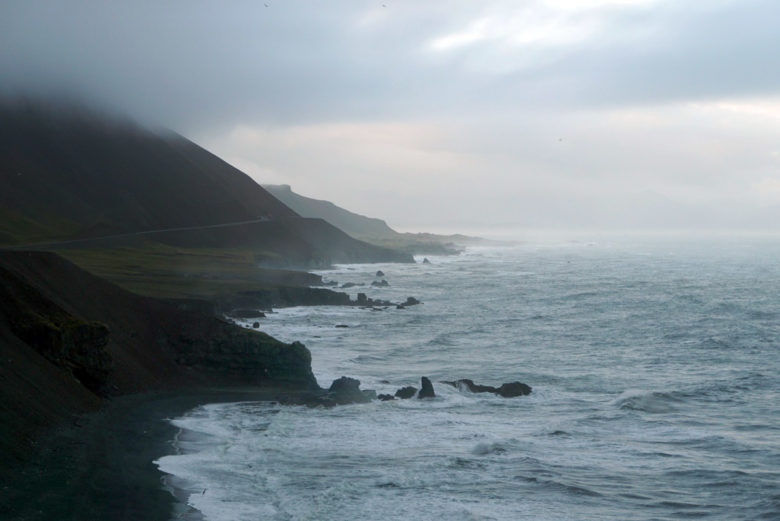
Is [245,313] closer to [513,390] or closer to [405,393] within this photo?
[405,393]

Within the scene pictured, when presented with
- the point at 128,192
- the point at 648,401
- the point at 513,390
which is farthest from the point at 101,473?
the point at 128,192

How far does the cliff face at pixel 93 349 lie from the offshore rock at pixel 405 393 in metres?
3.45

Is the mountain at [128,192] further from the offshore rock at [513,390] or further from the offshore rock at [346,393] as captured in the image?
the offshore rock at [513,390]

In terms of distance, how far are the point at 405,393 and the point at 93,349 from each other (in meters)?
11.8

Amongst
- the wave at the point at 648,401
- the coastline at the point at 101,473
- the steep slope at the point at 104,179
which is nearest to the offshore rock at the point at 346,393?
the coastline at the point at 101,473

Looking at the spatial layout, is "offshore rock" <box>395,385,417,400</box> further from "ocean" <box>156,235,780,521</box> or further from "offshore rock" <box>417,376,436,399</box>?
"ocean" <box>156,235,780,521</box>

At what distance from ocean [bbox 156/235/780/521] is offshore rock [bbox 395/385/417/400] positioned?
0.77 m

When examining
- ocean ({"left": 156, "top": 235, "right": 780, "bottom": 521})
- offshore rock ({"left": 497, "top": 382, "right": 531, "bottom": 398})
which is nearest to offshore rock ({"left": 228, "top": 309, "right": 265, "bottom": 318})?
ocean ({"left": 156, "top": 235, "right": 780, "bottom": 521})

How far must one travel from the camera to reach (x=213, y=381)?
3325 centimetres

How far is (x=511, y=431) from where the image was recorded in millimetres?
27953

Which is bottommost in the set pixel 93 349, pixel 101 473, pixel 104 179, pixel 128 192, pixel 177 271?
pixel 101 473

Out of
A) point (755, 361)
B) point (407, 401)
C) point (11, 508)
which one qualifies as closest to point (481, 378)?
point (407, 401)

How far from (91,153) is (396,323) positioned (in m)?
72.5

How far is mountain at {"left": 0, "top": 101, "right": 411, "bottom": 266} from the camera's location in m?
95.1
